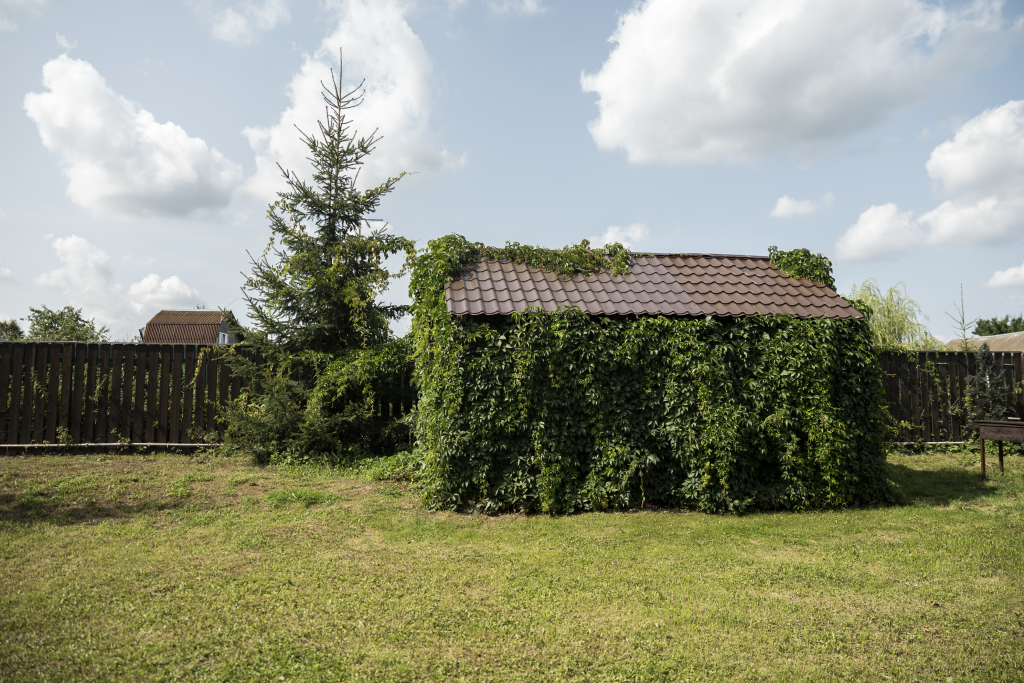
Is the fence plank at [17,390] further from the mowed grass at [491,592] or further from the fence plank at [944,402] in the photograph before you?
the fence plank at [944,402]

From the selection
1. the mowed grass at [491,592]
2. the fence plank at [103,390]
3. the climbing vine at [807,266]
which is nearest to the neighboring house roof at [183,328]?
the fence plank at [103,390]

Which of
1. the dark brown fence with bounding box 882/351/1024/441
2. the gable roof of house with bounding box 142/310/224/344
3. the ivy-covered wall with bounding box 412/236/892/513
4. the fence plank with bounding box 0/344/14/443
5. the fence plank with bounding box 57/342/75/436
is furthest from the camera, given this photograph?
the gable roof of house with bounding box 142/310/224/344

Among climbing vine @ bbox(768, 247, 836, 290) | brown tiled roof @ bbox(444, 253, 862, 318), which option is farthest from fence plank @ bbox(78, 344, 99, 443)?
climbing vine @ bbox(768, 247, 836, 290)

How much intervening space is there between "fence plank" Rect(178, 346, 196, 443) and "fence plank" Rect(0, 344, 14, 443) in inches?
126

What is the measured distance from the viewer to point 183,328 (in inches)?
1698

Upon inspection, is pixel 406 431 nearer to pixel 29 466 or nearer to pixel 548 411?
pixel 548 411

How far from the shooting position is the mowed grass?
3.46 m

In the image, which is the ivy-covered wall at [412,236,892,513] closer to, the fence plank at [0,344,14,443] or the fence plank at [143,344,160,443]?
the fence plank at [143,344,160,443]

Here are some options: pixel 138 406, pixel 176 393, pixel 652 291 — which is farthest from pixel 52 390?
pixel 652 291

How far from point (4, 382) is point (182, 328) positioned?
116 ft

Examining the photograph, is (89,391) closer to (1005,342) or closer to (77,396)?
(77,396)

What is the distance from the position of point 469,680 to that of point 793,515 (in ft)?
17.6

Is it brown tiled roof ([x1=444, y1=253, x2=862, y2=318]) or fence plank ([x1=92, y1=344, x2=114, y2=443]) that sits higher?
brown tiled roof ([x1=444, y1=253, x2=862, y2=318])

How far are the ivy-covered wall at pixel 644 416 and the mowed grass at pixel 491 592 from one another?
0.45 m
